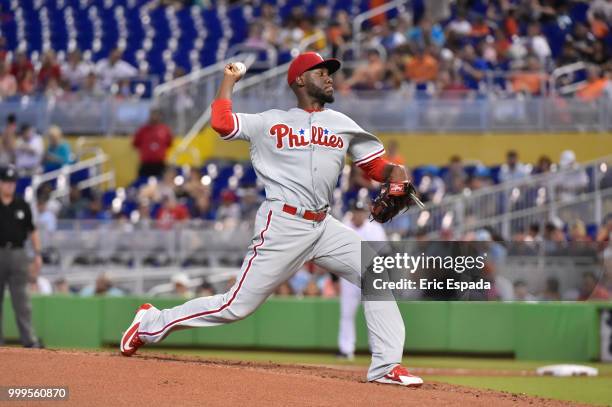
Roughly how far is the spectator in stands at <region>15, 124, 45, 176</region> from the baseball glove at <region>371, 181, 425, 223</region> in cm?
1203

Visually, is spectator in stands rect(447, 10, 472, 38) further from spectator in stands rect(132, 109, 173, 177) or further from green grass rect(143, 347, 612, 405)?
green grass rect(143, 347, 612, 405)

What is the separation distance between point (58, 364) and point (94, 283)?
27.9ft

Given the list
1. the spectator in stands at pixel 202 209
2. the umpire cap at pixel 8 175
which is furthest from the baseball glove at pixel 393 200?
the spectator in stands at pixel 202 209

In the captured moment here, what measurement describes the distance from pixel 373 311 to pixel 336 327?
23.0ft

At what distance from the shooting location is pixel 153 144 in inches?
788

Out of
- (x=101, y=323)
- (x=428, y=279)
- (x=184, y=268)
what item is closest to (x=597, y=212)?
(x=184, y=268)

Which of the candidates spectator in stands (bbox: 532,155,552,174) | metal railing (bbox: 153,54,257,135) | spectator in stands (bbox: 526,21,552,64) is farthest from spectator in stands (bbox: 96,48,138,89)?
spectator in stands (bbox: 532,155,552,174)

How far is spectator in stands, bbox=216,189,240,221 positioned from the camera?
1738cm

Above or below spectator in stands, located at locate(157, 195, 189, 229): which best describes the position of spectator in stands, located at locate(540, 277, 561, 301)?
below

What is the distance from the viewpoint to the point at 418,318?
14922 mm

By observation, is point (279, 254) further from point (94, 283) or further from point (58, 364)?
point (94, 283)

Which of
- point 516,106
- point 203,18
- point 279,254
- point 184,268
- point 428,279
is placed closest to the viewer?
point 279,254

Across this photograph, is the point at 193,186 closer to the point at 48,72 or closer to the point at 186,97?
the point at 186,97

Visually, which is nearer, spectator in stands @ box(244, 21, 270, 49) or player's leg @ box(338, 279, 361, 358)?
player's leg @ box(338, 279, 361, 358)
